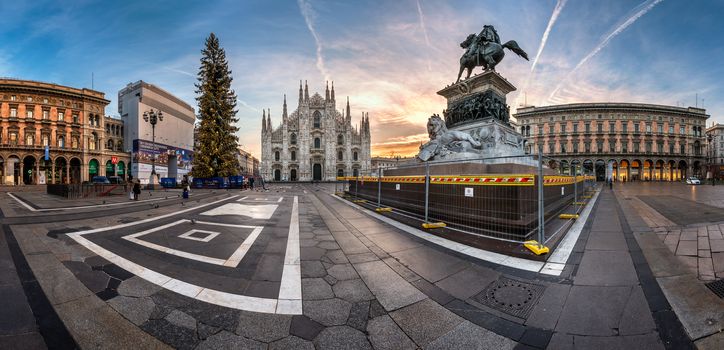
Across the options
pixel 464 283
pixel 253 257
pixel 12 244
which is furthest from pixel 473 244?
pixel 12 244

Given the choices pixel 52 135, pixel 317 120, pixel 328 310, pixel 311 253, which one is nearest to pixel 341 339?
pixel 328 310

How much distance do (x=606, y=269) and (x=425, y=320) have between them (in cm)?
324

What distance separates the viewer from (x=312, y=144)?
70.5 metres

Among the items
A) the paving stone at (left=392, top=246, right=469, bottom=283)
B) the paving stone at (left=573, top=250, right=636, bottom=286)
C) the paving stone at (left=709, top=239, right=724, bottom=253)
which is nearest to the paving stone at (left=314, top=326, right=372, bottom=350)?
the paving stone at (left=392, top=246, right=469, bottom=283)

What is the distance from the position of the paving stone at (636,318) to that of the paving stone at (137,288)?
4920 mm

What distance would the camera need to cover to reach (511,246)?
195 inches

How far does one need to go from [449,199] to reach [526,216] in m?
1.94

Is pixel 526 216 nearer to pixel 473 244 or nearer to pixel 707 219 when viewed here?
pixel 473 244

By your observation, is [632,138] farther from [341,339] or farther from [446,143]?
[341,339]

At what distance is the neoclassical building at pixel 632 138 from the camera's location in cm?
6109

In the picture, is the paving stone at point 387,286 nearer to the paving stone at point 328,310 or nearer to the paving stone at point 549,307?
the paving stone at point 328,310

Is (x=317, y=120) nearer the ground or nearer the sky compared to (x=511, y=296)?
nearer the sky

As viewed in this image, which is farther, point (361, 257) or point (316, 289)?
point (361, 257)

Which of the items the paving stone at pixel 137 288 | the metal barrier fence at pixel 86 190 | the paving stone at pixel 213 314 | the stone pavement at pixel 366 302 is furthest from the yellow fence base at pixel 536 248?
the metal barrier fence at pixel 86 190
